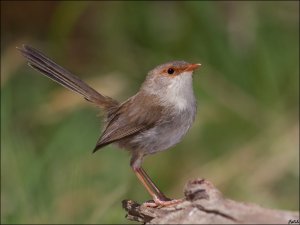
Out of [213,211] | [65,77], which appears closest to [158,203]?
[213,211]

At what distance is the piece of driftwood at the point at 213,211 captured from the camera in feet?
13.5

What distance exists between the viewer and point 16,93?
28.6ft

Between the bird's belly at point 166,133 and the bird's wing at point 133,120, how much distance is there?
2.2 inches

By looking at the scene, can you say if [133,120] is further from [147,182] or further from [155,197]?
[155,197]

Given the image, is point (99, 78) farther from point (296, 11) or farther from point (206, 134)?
point (296, 11)

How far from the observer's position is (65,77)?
5.95 meters

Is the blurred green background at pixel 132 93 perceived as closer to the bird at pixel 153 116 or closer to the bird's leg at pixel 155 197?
the bird's leg at pixel 155 197

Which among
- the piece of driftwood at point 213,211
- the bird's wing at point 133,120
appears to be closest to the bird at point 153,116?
the bird's wing at point 133,120

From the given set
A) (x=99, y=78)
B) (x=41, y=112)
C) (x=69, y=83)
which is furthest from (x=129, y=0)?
(x=69, y=83)

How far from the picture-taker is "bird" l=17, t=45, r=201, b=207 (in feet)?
17.7

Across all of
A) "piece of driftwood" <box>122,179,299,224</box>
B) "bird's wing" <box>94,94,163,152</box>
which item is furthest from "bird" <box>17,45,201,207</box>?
"piece of driftwood" <box>122,179,299,224</box>

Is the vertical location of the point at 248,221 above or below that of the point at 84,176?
below

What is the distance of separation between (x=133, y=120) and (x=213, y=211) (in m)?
1.46

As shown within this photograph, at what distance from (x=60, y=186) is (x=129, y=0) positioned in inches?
104
